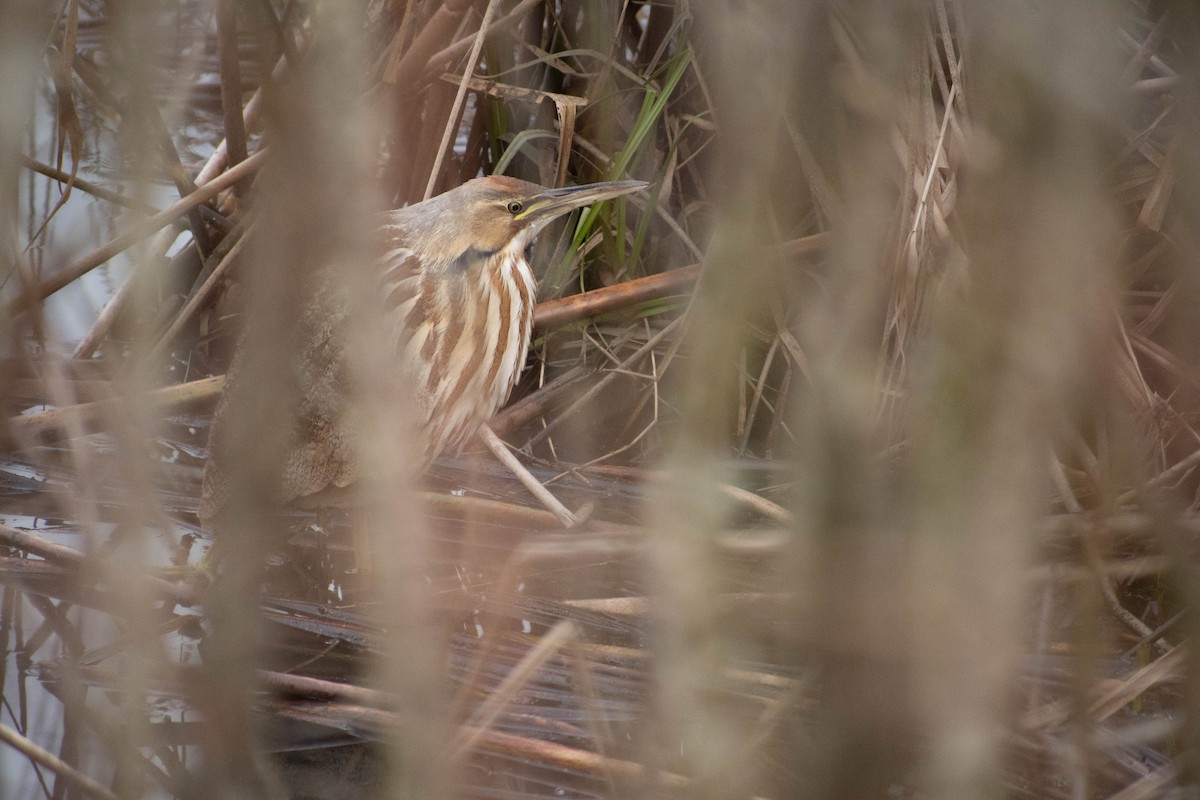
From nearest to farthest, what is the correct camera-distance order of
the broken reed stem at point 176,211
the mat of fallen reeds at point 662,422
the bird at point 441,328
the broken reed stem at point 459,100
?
the mat of fallen reeds at point 662,422 < the bird at point 441,328 < the broken reed stem at point 459,100 < the broken reed stem at point 176,211

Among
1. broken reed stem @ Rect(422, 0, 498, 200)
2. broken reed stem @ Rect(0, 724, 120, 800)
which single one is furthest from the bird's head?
broken reed stem @ Rect(0, 724, 120, 800)

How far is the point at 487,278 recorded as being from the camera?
2707mm

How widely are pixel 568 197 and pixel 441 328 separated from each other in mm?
400

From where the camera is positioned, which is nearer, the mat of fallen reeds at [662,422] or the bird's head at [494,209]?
the mat of fallen reeds at [662,422]

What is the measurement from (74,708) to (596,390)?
4.63 ft

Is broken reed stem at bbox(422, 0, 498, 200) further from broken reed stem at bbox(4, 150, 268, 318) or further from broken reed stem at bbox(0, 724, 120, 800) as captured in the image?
broken reed stem at bbox(0, 724, 120, 800)

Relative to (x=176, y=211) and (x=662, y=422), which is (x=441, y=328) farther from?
(x=176, y=211)

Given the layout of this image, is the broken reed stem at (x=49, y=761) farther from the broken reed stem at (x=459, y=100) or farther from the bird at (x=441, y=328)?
the broken reed stem at (x=459, y=100)

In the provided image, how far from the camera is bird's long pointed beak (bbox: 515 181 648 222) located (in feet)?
8.53

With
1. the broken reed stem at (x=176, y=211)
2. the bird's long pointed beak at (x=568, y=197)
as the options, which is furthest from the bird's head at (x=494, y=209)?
the broken reed stem at (x=176, y=211)

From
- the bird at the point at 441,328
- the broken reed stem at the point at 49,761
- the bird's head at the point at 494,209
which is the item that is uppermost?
the bird's head at the point at 494,209

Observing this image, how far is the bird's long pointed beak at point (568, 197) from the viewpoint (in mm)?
2600

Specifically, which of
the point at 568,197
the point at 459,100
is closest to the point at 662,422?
the point at 568,197

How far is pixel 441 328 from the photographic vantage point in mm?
2621
